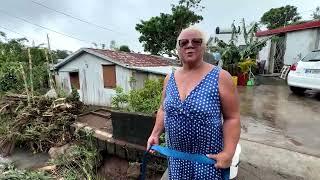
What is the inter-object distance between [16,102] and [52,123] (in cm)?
222

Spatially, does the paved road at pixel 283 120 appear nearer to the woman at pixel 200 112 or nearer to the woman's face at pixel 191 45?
the woman at pixel 200 112

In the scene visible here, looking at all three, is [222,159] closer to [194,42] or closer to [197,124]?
[197,124]

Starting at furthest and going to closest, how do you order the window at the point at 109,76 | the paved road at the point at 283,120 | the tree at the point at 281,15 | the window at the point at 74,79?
the tree at the point at 281,15 < the window at the point at 74,79 < the window at the point at 109,76 < the paved road at the point at 283,120

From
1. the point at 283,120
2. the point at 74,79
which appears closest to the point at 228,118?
the point at 283,120

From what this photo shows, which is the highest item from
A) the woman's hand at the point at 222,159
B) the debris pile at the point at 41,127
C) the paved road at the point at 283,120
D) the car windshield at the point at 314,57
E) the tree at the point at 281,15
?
the tree at the point at 281,15

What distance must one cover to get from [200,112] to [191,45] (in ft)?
1.66

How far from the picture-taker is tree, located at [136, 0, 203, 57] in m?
21.8

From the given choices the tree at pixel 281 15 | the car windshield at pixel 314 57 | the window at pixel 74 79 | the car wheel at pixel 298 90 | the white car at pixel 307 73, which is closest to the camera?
the white car at pixel 307 73

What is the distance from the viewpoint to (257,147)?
383cm

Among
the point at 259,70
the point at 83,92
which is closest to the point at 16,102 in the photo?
the point at 83,92

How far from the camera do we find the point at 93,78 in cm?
1423

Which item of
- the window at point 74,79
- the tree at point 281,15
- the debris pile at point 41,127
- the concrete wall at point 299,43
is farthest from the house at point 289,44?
the tree at point 281,15

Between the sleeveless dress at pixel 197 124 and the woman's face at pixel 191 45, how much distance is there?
0.56 ft

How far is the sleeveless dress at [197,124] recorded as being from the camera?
175cm
